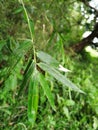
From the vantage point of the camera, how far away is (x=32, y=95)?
108cm

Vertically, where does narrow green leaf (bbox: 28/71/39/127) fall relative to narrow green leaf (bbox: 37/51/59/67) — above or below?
below

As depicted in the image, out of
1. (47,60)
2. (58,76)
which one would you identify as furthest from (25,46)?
(58,76)

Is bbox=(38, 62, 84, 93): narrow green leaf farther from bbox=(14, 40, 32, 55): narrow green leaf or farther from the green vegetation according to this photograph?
the green vegetation

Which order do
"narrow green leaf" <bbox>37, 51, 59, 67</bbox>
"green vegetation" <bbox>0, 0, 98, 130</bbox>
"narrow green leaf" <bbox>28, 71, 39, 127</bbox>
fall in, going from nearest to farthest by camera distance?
"narrow green leaf" <bbox>28, 71, 39, 127</bbox>
"narrow green leaf" <bbox>37, 51, 59, 67</bbox>
"green vegetation" <bbox>0, 0, 98, 130</bbox>

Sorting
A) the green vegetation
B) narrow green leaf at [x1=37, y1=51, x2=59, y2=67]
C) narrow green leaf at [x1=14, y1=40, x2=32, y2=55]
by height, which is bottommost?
the green vegetation

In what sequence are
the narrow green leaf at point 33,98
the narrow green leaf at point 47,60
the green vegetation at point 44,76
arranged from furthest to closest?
the green vegetation at point 44,76 < the narrow green leaf at point 47,60 < the narrow green leaf at point 33,98

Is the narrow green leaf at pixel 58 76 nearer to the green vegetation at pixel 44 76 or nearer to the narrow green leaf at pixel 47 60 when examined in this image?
the narrow green leaf at pixel 47 60

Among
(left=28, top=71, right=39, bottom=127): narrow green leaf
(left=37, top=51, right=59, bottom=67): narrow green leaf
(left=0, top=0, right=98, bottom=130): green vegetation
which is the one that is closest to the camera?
(left=28, top=71, right=39, bottom=127): narrow green leaf

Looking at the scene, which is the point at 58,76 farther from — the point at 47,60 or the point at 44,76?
the point at 44,76

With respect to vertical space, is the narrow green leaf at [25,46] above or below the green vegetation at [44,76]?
above

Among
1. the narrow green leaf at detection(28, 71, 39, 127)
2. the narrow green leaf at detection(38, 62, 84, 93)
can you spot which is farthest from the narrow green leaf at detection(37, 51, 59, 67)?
the narrow green leaf at detection(28, 71, 39, 127)

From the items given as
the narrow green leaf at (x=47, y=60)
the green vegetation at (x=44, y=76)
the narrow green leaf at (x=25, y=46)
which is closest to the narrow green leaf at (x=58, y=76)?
the narrow green leaf at (x=47, y=60)

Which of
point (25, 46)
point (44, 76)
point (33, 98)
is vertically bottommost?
point (44, 76)

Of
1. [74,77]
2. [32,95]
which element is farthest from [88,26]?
[32,95]
